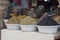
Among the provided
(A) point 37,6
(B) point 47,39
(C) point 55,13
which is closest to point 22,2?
(A) point 37,6

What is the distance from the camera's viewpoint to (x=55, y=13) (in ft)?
6.07

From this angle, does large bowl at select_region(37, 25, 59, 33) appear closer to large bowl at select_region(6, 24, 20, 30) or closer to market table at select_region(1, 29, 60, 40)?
market table at select_region(1, 29, 60, 40)

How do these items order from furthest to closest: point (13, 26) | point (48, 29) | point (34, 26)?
point (13, 26) → point (34, 26) → point (48, 29)

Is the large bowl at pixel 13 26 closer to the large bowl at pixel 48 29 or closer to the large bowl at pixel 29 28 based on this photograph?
the large bowl at pixel 29 28

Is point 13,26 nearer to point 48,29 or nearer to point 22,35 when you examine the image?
point 22,35

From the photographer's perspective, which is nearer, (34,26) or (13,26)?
(34,26)

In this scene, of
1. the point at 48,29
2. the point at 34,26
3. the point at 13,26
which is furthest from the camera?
the point at 13,26

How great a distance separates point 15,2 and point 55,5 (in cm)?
54

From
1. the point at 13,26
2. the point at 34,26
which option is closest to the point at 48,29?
the point at 34,26

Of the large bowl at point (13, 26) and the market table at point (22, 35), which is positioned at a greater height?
the large bowl at point (13, 26)

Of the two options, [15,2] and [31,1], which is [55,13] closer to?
[31,1]

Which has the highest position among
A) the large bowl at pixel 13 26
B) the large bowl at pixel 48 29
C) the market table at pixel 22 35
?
the large bowl at pixel 48 29

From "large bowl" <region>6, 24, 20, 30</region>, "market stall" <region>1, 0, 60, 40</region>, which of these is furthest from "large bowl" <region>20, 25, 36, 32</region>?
"large bowl" <region>6, 24, 20, 30</region>

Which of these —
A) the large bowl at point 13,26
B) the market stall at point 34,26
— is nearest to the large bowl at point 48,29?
the market stall at point 34,26
